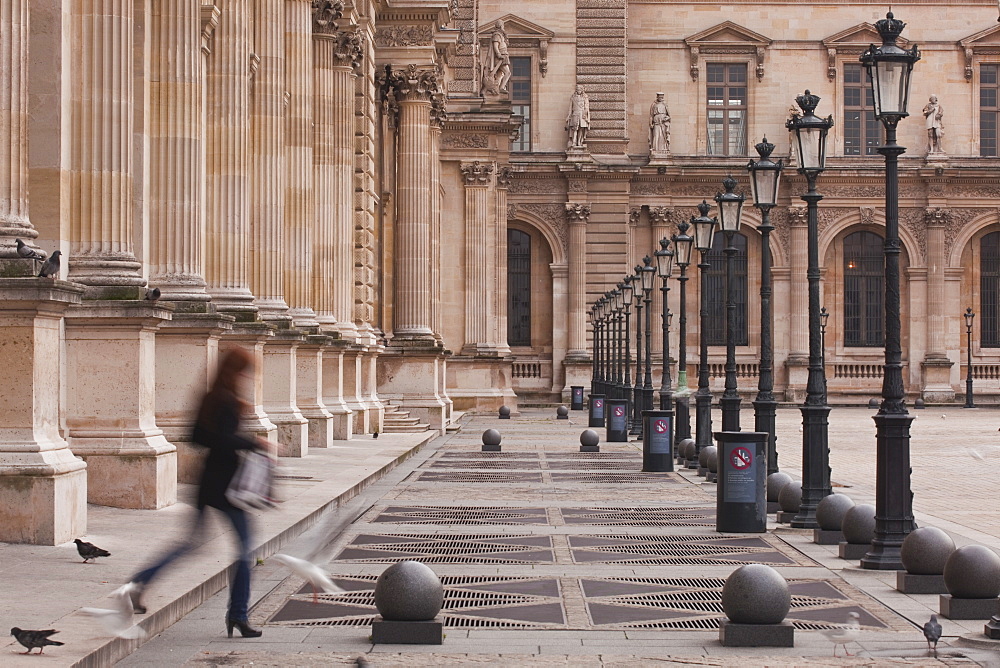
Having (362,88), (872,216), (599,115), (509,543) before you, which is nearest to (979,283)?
(872,216)

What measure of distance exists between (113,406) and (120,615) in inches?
258

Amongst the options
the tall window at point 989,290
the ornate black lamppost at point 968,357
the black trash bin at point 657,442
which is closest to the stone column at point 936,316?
the ornate black lamppost at point 968,357

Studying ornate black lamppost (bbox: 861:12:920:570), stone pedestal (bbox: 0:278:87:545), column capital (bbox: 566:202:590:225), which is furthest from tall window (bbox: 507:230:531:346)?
stone pedestal (bbox: 0:278:87:545)

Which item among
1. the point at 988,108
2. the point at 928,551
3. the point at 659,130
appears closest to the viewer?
the point at 928,551

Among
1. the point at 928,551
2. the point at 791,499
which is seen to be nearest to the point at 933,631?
the point at 928,551

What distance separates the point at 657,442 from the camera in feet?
87.5

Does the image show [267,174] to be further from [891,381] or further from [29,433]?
[891,381]

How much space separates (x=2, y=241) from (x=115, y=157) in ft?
9.12

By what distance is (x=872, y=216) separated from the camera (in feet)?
227

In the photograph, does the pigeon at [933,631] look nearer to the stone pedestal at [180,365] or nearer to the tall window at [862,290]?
the stone pedestal at [180,365]

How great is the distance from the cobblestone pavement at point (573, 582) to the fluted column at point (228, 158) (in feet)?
12.6

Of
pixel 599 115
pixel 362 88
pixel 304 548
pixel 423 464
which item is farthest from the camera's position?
pixel 599 115

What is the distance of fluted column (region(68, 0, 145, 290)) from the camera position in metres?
15.7

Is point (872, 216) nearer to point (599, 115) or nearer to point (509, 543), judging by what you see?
point (599, 115)
